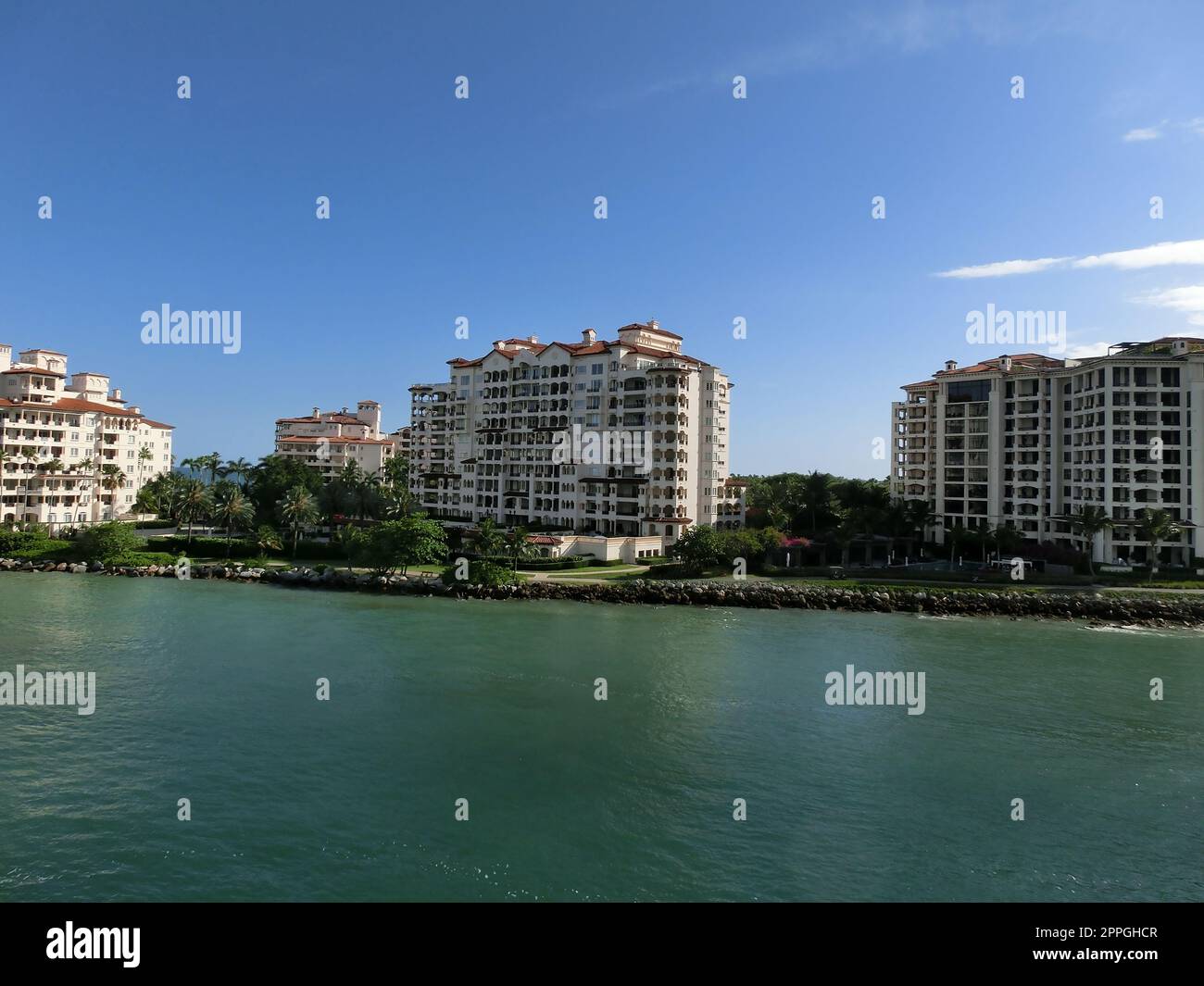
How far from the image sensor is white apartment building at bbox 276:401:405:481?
13138cm

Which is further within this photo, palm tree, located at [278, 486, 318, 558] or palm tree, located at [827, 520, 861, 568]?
palm tree, located at [278, 486, 318, 558]

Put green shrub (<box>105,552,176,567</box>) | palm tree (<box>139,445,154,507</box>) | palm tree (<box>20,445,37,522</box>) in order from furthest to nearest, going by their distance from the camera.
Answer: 1. palm tree (<box>139,445,154,507</box>)
2. palm tree (<box>20,445,37,522</box>)
3. green shrub (<box>105,552,176,567</box>)

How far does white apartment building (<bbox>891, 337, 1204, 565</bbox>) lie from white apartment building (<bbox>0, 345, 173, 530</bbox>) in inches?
3724

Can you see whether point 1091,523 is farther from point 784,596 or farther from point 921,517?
point 784,596

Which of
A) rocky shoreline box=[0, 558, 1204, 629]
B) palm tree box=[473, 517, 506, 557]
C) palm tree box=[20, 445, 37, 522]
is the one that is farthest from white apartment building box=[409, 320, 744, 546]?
palm tree box=[20, 445, 37, 522]

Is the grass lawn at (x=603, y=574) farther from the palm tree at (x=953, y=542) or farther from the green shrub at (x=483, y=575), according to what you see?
the palm tree at (x=953, y=542)

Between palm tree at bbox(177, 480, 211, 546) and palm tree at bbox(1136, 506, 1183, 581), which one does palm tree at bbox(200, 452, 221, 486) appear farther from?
palm tree at bbox(1136, 506, 1183, 581)

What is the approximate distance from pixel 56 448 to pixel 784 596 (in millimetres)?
82800

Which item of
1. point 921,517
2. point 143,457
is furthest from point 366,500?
point 921,517

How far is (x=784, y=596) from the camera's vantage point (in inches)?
2297

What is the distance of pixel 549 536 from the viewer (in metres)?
73.3

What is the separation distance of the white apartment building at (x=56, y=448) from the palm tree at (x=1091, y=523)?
331 ft

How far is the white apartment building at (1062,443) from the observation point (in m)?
67.5

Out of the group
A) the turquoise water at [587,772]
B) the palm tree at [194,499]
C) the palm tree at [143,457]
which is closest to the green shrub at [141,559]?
the palm tree at [194,499]
